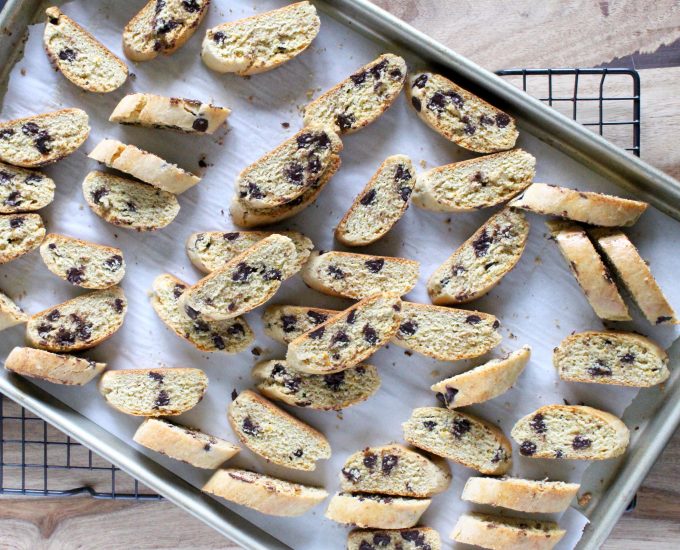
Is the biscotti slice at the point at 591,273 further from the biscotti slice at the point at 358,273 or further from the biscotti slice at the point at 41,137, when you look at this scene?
the biscotti slice at the point at 41,137

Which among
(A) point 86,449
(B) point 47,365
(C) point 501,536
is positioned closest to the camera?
(B) point 47,365

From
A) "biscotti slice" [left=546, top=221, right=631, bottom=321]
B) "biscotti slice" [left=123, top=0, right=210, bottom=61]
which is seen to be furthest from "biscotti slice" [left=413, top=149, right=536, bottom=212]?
"biscotti slice" [left=123, top=0, right=210, bottom=61]

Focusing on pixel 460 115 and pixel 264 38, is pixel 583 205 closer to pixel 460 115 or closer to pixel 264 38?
pixel 460 115

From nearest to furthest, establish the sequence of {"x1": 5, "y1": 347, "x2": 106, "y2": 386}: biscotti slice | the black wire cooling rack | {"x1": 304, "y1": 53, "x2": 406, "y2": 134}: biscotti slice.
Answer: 1. {"x1": 5, "y1": 347, "x2": 106, "y2": 386}: biscotti slice
2. {"x1": 304, "y1": 53, "x2": 406, "y2": 134}: biscotti slice
3. the black wire cooling rack

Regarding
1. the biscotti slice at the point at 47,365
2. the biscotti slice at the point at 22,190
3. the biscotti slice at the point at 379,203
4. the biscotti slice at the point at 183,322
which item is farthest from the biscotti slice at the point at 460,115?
the biscotti slice at the point at 47,365

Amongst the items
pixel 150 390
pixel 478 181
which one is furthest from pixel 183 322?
pixel 478 181

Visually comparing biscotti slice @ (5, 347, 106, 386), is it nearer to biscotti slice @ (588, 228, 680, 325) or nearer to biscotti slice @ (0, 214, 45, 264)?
biscotti slice @ (0, 214, 45, 264)
